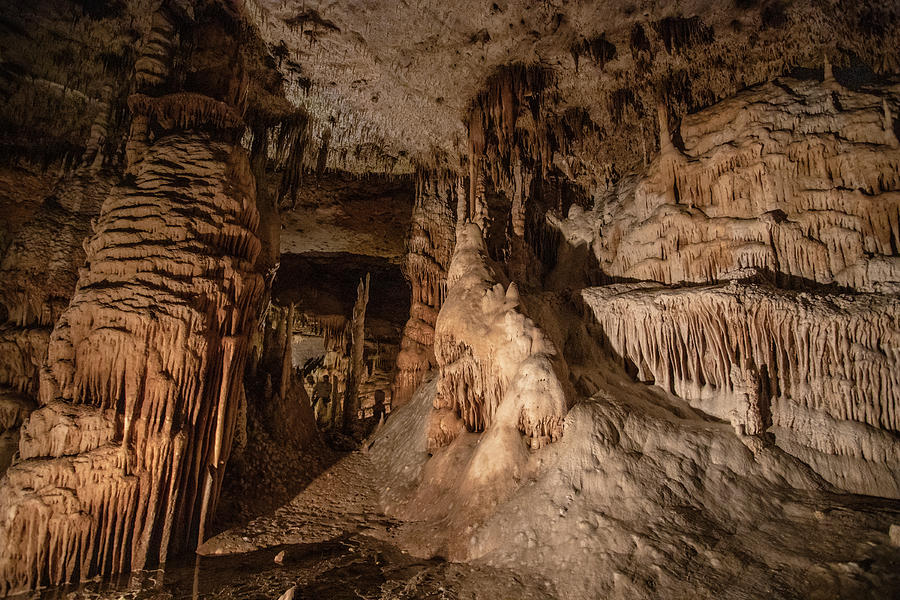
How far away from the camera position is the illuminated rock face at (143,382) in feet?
19.2

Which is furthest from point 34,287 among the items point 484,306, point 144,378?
point 484,306

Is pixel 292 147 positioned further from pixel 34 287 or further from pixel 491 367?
pixel 491 367

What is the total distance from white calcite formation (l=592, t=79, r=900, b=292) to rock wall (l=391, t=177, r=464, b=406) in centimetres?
491

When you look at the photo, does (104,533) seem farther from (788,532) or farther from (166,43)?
(166,43)

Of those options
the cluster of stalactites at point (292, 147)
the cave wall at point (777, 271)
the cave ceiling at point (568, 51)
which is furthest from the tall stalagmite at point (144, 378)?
the cave wall at point (777, 271)

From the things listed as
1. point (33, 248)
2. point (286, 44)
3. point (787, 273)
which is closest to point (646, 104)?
point (787, 273)

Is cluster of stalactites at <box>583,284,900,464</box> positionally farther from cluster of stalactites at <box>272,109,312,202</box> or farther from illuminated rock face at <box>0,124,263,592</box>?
cluster of stalactites at <box>272,109,312,202</box>

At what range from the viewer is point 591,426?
621cm

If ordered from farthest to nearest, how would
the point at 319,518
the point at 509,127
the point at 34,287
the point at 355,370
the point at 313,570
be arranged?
the point at 355,370 → the point at 509,127 → the point at 34,287 → the point at 319,518 → the point at 313,570

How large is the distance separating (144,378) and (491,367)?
4759 millimetres

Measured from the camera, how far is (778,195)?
905 cm

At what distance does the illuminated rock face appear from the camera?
19.2 ft

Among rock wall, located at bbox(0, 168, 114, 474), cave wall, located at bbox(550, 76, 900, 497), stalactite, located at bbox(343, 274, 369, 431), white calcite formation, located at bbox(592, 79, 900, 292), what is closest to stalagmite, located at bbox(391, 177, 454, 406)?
stalactite, located at bbox(343, 274, 369, 431)

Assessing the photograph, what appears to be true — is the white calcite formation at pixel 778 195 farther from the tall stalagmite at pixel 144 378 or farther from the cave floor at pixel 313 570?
the tall stalagmite at pixel 144 378
